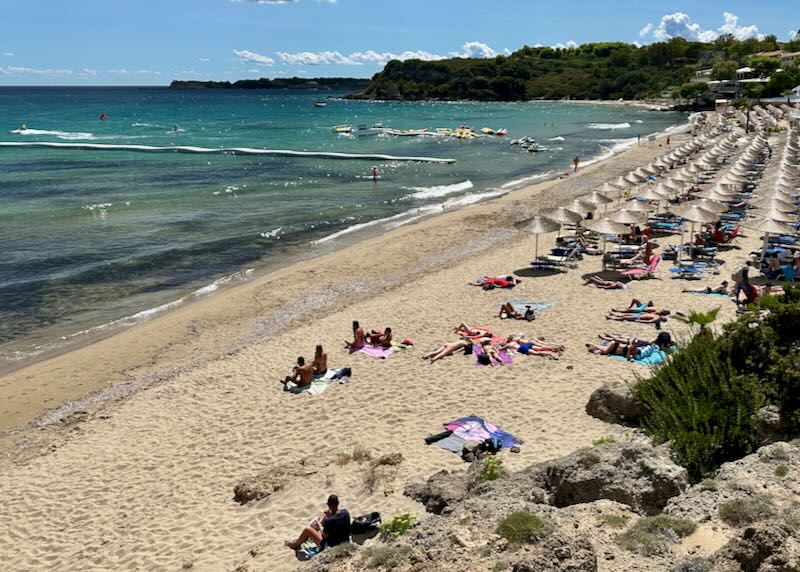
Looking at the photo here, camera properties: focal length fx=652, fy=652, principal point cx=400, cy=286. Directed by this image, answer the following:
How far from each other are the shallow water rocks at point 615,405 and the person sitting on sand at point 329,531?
4.75 m

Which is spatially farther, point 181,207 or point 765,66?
point 765,66

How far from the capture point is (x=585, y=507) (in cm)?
610

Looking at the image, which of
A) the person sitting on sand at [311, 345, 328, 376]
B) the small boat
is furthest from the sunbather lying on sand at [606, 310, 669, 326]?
the small boat

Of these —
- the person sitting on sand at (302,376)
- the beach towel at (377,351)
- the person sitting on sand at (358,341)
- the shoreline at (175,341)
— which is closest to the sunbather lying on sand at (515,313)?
the beach towel at (377,351)

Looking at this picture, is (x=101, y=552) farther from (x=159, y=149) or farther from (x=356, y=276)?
(x=159, y=149)

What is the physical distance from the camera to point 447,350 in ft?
44.7

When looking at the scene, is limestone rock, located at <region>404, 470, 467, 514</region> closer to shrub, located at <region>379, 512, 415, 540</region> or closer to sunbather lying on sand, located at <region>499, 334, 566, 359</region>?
shrub, located at <region>379, 512, 415, 540</region>

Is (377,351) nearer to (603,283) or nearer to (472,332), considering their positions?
(472,332)

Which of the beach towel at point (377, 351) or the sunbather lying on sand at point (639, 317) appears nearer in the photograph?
the beach towel at point (377, 351)

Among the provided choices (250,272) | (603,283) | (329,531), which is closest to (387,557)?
(329,531)

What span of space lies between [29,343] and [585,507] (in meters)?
15.1

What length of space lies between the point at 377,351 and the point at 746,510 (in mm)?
9394

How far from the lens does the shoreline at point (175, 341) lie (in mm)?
13430

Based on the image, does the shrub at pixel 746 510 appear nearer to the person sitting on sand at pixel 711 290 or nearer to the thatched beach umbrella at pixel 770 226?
the person sitting on sand at pixel 711 290
